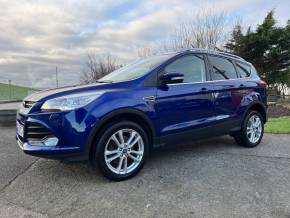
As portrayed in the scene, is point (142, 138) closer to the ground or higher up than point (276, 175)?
higher up

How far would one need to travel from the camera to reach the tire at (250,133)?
590 cm

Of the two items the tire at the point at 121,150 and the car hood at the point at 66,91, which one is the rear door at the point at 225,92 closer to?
the tire at the point at 121,150

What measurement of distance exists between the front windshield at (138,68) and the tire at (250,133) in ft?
6.77

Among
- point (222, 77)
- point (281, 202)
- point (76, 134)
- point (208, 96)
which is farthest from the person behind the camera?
point (222, 77)

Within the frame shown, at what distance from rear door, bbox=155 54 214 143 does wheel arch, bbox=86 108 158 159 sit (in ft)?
0.49

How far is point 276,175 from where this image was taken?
4469mm

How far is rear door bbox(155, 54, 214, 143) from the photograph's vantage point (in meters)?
4.54

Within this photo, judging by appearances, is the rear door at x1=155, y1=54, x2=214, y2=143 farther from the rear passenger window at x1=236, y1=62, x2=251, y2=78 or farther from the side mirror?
the rear passenger window at x1=236, y1=62, x2=251, y2=78

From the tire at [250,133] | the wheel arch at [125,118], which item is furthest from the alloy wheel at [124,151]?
the tire at [250,133]

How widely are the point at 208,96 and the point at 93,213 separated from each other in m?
2.66

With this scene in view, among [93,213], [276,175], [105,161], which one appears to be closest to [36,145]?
[105,161]

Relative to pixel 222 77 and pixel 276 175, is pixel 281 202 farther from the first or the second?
pixel 222 77

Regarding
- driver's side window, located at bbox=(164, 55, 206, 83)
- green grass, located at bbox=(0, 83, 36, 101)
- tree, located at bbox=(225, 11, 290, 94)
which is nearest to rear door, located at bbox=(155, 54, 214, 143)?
driver's side window, located at bbox=(164, 55, 206, 83)

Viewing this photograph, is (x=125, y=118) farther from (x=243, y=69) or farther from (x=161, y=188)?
(x=243, y=69)
